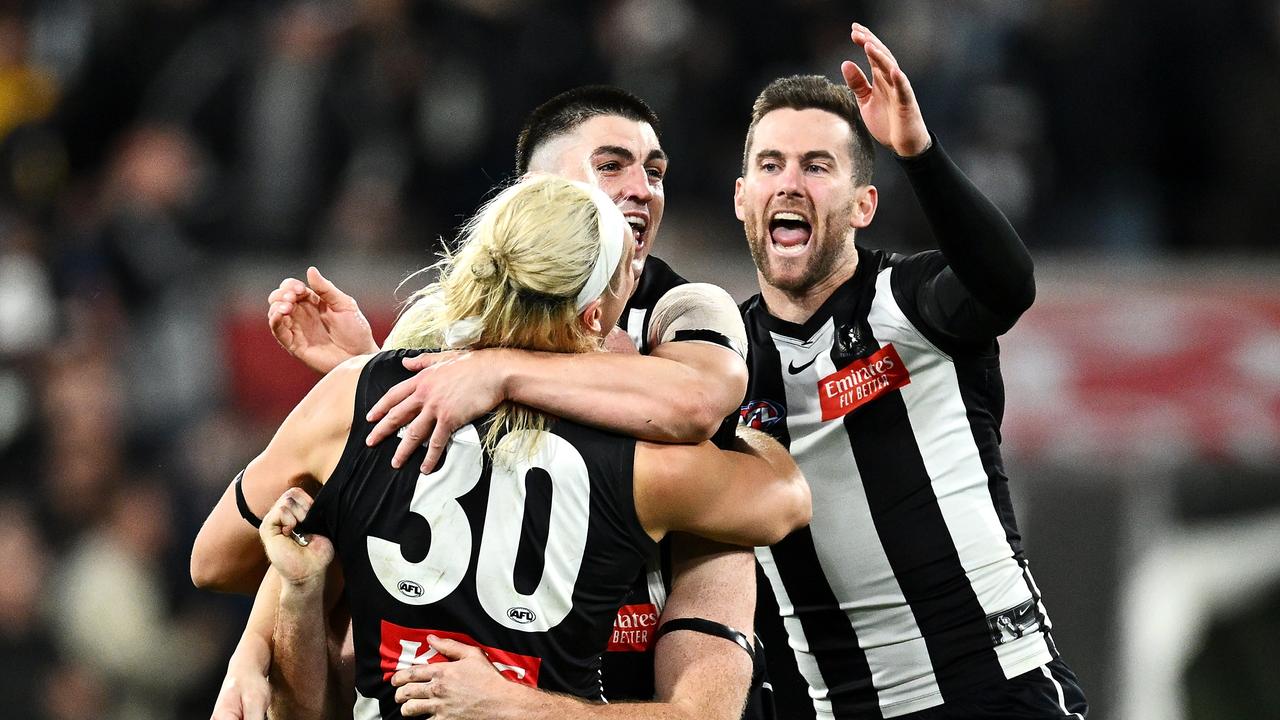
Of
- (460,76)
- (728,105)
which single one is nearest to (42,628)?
(460,76)

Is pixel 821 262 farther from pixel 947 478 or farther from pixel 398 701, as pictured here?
pixel 398 701

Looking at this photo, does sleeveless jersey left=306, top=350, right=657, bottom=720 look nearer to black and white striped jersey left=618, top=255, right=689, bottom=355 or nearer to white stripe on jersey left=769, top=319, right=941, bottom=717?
black and white striped jersey left=618, top=255, right=689, bottom=355

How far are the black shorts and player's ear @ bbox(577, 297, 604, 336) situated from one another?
155 cm

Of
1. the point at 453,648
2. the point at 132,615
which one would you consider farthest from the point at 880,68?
the point at 132,615

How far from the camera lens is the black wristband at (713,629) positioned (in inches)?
131

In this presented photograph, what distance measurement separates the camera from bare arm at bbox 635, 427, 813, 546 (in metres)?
3.04

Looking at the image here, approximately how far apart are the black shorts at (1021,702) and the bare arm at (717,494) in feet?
3.35

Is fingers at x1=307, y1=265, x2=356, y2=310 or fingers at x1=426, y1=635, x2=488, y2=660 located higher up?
fingers at x1=307, y1=265, x2=356, y2=310

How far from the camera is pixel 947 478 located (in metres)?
4.16

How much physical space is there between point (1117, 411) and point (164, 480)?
475 centimetres

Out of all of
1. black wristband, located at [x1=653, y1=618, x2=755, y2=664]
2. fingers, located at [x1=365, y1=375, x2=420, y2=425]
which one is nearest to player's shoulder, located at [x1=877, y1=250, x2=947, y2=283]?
black wristband, located at [x1=653, y1=618, x2=755, y2=664]

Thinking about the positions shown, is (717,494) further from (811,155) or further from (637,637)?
(811,155)

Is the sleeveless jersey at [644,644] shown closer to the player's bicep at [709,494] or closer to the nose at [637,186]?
the player's bicep at [709,494]

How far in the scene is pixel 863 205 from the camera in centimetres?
445
